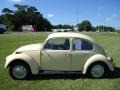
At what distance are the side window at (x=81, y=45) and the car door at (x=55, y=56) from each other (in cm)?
24

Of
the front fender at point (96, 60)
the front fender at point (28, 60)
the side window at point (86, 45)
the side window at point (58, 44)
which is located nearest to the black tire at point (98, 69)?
the front fender at point (96, 60)

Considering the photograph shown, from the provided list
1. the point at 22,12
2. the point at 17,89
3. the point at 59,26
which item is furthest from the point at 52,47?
the point at 59,26

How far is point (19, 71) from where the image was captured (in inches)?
399

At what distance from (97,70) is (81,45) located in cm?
100

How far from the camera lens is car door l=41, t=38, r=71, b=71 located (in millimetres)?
10195

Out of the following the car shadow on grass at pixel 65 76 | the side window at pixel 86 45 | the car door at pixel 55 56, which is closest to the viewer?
the car door at pixel 55 56

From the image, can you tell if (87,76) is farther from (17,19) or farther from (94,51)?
(17,19)

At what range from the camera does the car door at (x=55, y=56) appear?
10195 mm

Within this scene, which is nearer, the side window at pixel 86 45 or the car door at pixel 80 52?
the car door at pixel 80 52

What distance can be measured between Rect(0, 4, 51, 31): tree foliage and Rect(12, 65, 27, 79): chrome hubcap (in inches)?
4144

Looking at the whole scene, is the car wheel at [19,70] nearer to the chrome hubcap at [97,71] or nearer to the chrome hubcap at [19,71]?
the chrome hubcap at [19,71]

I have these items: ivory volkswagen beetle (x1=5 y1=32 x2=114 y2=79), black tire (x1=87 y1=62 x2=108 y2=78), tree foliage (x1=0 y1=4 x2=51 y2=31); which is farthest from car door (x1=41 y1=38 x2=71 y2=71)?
tree foliage (x1=0 y1=4 x2=51 y2=31)

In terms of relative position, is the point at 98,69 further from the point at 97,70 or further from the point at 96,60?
the point at 96,60

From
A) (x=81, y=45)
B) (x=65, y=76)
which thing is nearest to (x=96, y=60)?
(x=81, y=45)
